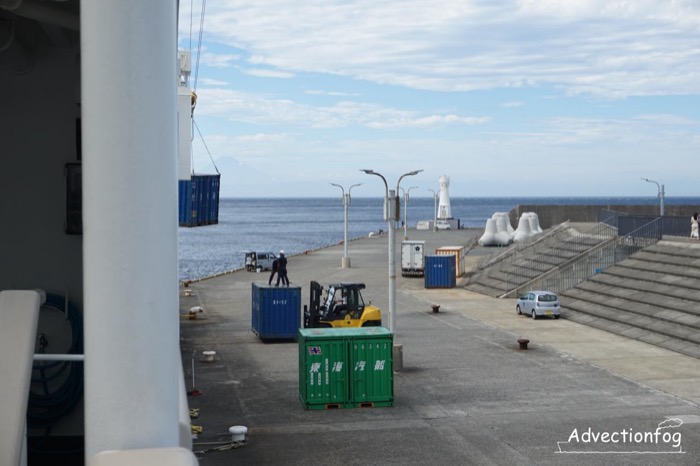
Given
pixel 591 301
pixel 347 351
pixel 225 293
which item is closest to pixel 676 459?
pixel 347 351

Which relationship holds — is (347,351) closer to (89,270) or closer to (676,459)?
(676,459)

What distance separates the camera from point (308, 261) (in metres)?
73.5

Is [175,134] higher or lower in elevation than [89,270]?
higher

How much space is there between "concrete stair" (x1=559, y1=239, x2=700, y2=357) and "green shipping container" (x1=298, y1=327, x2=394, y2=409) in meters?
12.5

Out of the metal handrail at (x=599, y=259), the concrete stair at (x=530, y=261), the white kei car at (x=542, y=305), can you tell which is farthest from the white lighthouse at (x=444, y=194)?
the white kei car at (x=542, y=305)

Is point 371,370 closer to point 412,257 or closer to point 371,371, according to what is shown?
point 371,371

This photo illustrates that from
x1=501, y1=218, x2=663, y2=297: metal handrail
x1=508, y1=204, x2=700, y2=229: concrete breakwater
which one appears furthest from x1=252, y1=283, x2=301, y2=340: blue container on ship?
x1=508, y1=204, x2=700, y2=229: concrete breakwater

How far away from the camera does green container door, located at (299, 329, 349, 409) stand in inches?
863

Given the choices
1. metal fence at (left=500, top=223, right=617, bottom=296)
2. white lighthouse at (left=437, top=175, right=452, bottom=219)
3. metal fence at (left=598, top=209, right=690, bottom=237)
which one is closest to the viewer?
metal fence at (left=598, top=209, right=690, bottom=237)

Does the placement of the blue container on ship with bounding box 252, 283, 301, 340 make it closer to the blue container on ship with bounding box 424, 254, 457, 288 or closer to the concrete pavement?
the concrete pavement

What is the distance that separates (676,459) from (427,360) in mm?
12130

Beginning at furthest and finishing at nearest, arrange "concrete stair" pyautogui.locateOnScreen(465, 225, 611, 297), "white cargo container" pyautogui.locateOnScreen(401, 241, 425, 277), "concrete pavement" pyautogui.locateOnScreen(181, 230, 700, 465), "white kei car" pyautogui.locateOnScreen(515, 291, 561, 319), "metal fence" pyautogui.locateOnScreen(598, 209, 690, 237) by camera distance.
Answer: "white cargo container" pyautogui.locateOnScreen(401, 241, 425, 277), "concrete stair" pyautogui.locateOnScreen(465, 225, 611, 297), "metal fence" pyautogui.locateOnScreen(598, 209, 690, 237), "white kei car" pyautogui.locateOnScreen(515, 291, 561, 319), "concrete pavement" pyautogui.locateOnScreen(181, 230, 700, 465)

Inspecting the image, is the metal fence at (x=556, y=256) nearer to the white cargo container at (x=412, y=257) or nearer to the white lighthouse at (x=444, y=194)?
the white cargo container at (x=412, y=257)

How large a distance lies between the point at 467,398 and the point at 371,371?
279 centimetres
